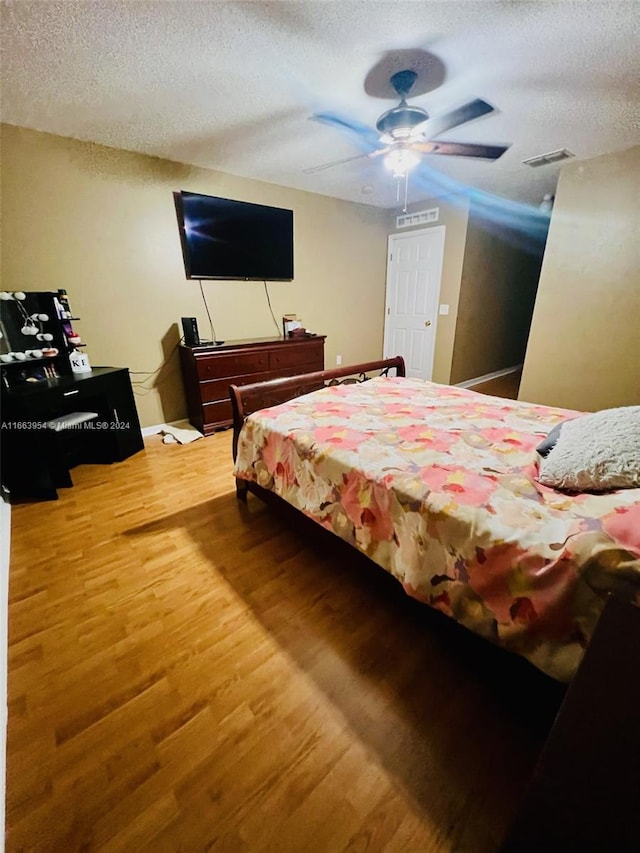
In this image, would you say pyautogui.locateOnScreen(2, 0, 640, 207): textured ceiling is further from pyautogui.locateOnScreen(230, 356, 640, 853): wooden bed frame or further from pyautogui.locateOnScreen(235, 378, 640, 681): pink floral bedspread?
pyautogui.locateOnScreen(230, 356, 640, 853): wooden bed frame

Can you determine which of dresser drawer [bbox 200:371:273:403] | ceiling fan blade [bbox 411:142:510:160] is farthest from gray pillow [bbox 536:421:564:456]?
dresser drawer [bbox 200:371:273:403]

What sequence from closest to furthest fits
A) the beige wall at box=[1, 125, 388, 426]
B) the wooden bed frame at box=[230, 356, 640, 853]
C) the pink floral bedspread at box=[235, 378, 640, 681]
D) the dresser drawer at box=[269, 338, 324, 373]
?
the wooden bed frame at box=[230, 356, 640, 853] < the pink floral bedspread at box=[235, 378, 640, 681] < the beige wall at box=[1, 125, 388, 426] < the dresser drawer at box=[269, 338, 324, 373]

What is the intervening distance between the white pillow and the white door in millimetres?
3665

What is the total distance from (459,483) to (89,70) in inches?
108

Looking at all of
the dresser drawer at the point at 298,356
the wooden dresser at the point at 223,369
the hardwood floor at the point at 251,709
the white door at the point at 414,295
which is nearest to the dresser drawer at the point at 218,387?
the wooden dresser at the point at 223,369

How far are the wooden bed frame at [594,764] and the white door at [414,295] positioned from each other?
4520mm

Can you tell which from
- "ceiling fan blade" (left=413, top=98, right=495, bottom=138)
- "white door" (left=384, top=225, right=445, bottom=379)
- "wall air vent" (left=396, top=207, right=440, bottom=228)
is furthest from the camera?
"white door" (left=384, top=225, right=445, bottom=379)

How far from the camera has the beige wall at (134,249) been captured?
2529 mm

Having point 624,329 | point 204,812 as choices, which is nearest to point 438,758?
point 204,812

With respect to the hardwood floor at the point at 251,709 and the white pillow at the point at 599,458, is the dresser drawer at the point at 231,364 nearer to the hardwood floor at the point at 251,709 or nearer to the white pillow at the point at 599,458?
the hardwood floor at the point at 251,709

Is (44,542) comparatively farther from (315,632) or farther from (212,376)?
(212,376)

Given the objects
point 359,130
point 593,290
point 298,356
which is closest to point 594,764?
point 359,130

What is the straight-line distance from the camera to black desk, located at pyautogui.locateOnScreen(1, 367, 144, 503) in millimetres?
2137

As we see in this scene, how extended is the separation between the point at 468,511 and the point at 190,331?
2958mm
